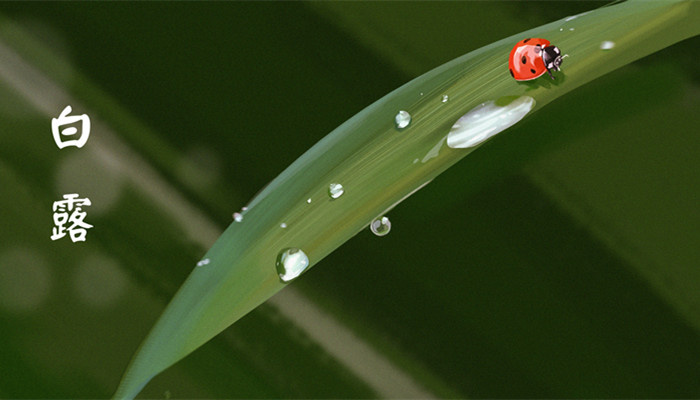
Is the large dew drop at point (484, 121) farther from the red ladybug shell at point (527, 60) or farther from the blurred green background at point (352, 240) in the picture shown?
the blurred green background at point (352, 240)

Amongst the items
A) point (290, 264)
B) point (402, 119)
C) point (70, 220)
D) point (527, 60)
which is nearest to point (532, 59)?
point (527, 60)

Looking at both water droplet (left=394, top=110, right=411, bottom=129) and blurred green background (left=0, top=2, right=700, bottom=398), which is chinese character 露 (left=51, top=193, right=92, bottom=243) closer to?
blurred green background (left=0, top=2, right=700, bottom=398)

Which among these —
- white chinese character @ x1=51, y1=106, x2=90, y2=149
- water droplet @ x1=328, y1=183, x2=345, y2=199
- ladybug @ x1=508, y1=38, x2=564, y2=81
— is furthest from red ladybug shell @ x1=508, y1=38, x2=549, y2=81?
white chinese character @ x1=51, y1=106, x2=90, y2=149

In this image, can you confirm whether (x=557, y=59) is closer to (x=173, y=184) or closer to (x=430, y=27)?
(x=430, y=27)

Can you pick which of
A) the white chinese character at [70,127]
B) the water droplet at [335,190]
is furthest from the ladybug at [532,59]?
the white chinese character at [70,127]

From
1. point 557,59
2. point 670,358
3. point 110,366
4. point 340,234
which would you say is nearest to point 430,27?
point 557,59

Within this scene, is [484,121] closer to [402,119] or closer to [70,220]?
[402,119]

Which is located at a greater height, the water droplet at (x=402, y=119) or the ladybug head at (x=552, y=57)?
the ladybug head at (x=552, y=57)
